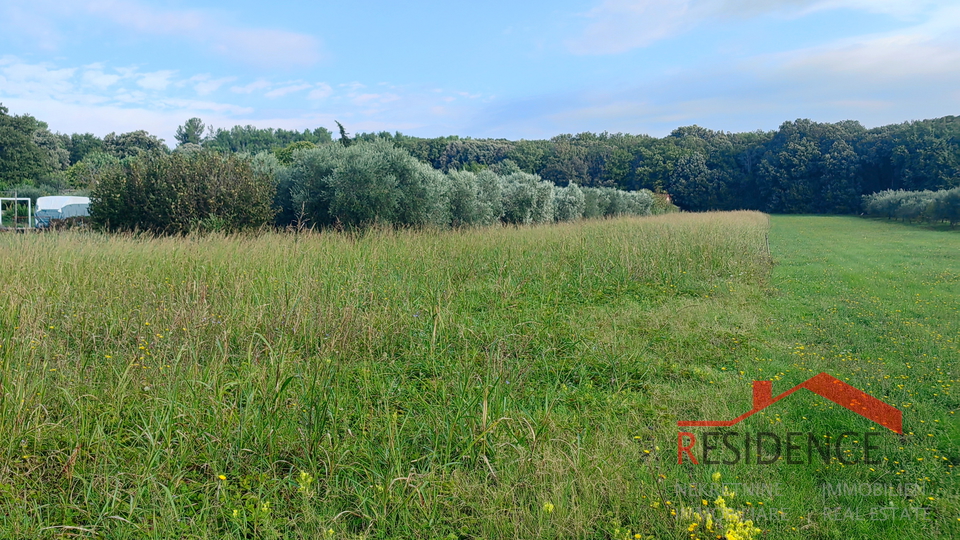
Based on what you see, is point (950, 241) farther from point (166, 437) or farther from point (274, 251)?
point (166, 437)

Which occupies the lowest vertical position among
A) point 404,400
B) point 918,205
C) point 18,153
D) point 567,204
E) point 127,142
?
point 404,400

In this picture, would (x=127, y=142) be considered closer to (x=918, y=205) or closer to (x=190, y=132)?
(x=190, y=132)

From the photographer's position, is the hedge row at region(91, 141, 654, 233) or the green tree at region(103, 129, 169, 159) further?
the green tree at region(103, 129, 169, 159)

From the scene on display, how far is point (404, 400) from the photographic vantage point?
415cm

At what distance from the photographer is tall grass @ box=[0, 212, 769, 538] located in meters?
2.76

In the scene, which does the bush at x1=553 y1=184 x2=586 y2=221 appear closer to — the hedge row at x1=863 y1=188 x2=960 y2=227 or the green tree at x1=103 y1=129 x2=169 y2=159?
the hedge row at x1=863 y1=188 x2=960 y2=227

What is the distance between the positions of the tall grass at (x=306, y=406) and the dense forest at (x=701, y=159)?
128ft

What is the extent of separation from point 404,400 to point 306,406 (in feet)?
2.65

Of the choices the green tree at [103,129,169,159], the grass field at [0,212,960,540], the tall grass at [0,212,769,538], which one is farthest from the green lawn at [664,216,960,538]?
the green tree at [103,129,169,159]

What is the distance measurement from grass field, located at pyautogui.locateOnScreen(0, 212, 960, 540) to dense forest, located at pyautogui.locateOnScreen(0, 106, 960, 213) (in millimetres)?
38141

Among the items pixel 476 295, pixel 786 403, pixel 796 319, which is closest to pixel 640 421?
pixel 786 403

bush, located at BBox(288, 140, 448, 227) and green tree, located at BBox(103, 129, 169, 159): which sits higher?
green tree, located at BBox(103, 129, 169, 159)

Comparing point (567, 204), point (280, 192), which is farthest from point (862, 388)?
point (567, 204)

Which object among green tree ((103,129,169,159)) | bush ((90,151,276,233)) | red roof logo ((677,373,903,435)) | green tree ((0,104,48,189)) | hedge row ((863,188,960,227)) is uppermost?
green tree ((103,129,169,159))
